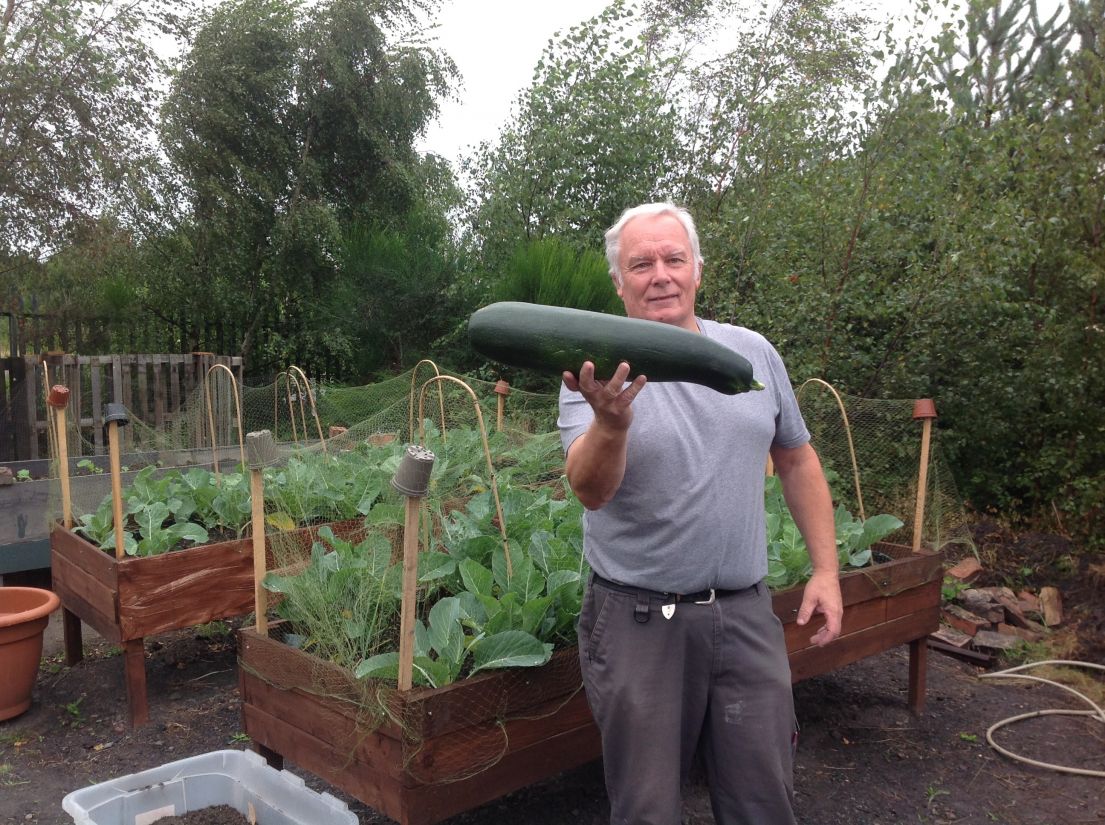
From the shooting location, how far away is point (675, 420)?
1828 mm

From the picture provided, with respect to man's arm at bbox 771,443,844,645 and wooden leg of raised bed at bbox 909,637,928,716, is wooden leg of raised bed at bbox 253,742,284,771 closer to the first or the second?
man's arm at bbox 771,443,844,645

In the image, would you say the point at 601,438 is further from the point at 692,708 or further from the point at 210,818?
the point at 210,818

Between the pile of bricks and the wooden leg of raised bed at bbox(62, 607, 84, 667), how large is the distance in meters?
4.64

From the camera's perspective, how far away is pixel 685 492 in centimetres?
179

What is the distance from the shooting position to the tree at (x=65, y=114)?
27.0 feet

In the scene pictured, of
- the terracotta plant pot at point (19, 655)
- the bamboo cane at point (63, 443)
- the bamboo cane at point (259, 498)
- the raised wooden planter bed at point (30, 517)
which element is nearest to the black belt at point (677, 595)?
the bamboo cane at point (259, 498)

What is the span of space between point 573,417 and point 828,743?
2.66 m

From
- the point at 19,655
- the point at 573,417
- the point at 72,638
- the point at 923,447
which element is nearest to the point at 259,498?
the point at 573,417

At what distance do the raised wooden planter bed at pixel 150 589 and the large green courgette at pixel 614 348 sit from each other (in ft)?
6.95

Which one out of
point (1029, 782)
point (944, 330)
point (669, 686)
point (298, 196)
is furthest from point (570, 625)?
point (298, 196)

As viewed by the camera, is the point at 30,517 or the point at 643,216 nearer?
the point at 643,216

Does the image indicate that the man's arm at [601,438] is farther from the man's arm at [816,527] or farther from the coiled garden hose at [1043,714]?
the coiled garden hose at [1043,714]

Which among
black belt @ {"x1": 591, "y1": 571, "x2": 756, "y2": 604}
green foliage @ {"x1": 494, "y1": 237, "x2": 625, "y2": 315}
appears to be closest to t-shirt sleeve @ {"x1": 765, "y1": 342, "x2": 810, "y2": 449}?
black belt @ {"x1": 591, "y1": 571, "x2": 756, "y2": 604}

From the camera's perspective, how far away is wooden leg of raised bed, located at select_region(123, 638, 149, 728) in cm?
371
